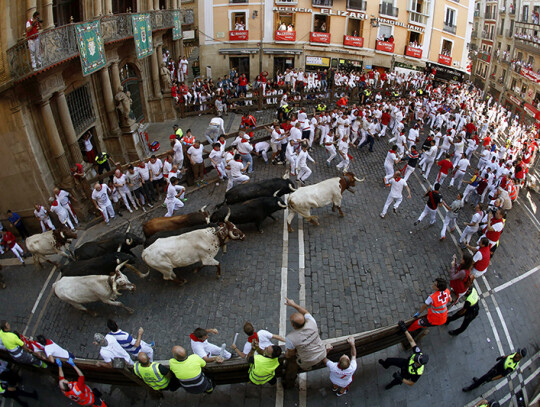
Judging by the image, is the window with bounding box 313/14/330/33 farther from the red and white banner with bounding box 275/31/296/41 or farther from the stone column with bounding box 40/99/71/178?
the stone column with bounding box 40/99/71/178

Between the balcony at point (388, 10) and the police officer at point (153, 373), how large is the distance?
35560 mm

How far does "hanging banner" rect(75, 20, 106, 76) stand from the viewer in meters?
12.9

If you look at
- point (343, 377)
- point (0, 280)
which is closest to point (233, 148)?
point (0, 280)

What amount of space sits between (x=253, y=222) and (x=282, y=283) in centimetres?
238

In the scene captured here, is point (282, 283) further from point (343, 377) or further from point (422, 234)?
point (422, 234)

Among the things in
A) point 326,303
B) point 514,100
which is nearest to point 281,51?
point 514,100

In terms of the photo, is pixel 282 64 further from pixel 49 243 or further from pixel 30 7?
pixel 49 243

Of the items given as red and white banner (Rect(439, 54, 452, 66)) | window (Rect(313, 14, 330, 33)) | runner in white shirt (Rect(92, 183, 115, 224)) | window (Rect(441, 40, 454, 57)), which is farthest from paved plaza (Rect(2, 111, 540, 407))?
window (Rect(441, 40, 454, 57))

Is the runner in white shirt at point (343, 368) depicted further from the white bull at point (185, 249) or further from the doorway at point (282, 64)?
the doorway at point (282, 64)

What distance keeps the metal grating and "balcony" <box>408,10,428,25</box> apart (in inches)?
1175

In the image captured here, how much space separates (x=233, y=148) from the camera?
14.2m

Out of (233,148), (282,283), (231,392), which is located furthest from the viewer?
(233,148)

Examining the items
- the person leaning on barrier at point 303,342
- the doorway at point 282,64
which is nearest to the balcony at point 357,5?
the doorway at point 282,64

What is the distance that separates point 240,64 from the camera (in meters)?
35.0
